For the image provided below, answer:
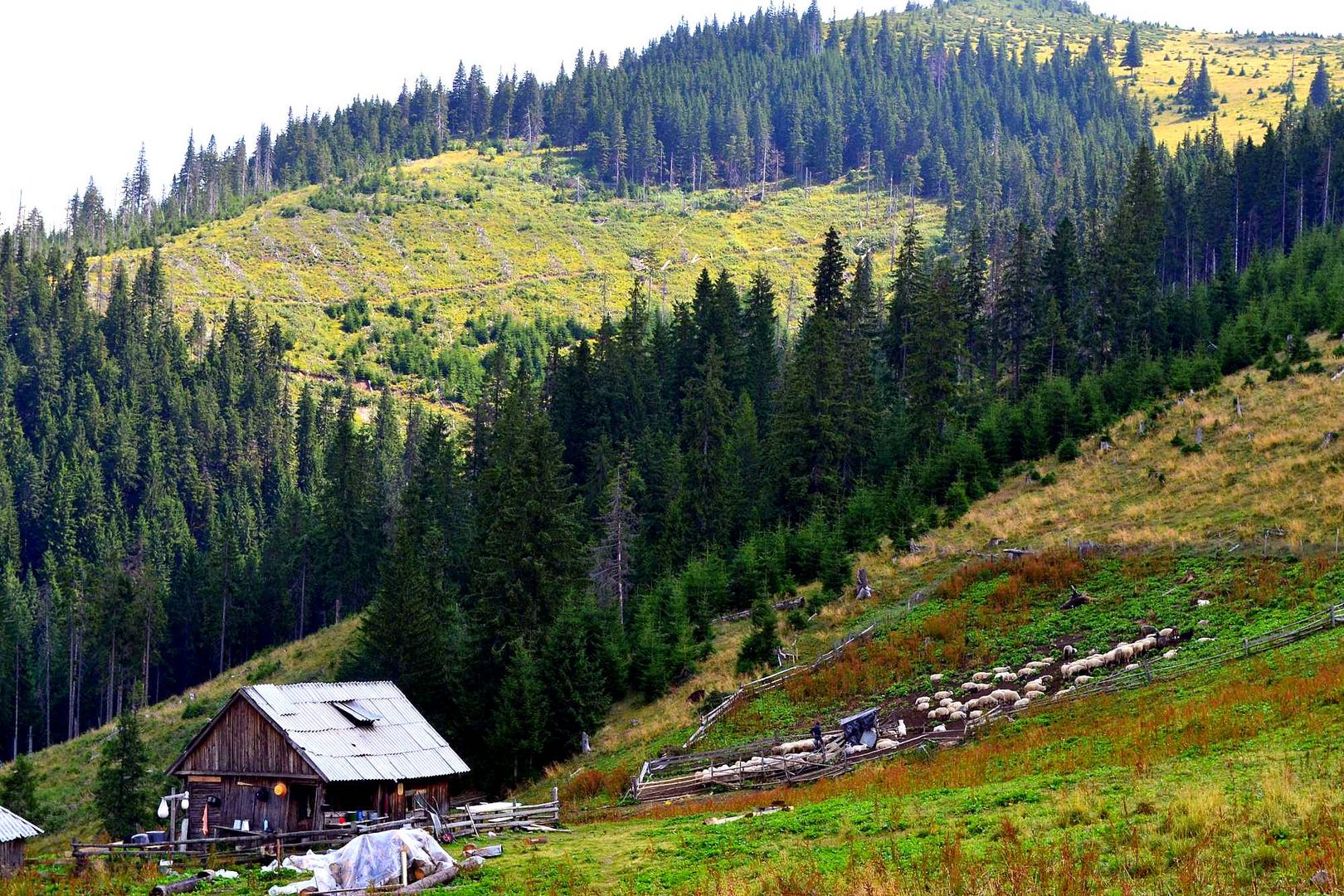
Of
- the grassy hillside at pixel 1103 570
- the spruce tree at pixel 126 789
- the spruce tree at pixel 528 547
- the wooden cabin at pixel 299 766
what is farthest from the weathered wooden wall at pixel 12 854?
the spruce tree at pixel 528 547

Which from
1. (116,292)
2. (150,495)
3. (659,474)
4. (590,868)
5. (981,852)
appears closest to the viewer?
(981,852)

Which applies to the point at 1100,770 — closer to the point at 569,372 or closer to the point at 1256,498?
the point at 1256,498

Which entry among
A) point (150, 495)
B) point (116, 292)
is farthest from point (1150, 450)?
point (116, 292)

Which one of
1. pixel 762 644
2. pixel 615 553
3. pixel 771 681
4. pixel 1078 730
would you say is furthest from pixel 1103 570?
pixel 615 553

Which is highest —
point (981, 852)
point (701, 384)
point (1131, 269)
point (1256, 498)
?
point (1131, 269)

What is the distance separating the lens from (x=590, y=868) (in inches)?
1156

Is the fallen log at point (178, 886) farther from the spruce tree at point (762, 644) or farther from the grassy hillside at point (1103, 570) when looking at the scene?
the spruce tree at point (762, 644)

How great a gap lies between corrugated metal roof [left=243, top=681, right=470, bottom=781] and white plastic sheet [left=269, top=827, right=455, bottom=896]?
1306 centimetres

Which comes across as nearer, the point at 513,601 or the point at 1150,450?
the point at 513,601

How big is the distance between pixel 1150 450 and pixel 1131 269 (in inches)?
1067

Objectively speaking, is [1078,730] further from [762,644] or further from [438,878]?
[762,644]

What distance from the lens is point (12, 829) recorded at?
43562 mm

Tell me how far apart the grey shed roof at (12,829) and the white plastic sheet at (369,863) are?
689 inches

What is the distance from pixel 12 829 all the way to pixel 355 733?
11022 millimetres
